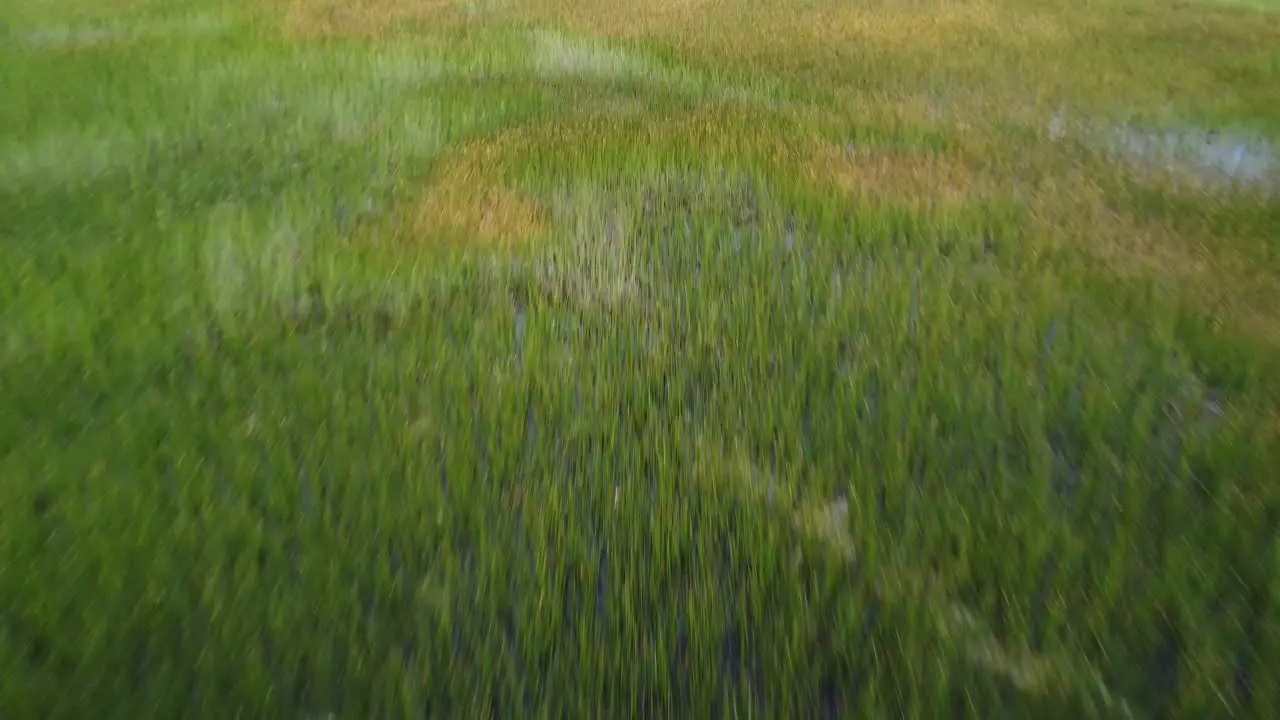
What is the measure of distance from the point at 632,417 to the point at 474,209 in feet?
9.15

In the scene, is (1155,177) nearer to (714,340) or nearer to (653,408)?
(714,340)

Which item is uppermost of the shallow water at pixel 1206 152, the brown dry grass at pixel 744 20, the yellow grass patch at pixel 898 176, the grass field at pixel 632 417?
the brown dry grass at pixel 744 20

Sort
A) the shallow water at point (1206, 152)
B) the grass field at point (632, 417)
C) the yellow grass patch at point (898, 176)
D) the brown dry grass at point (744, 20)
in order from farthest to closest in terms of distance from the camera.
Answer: the brown dry grass at point (744, 20)
the shallow water at point (1206, 152)
the yellow grass patch at point (898, 176)
the grass field at point (632, 417)

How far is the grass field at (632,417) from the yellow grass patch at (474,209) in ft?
0.13

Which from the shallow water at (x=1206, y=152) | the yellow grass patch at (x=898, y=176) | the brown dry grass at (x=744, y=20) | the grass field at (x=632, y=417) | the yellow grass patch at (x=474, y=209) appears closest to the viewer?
the grass field at (x=632, y=417)

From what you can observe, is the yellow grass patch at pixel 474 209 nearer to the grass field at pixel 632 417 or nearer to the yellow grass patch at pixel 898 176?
the grass field at pixel 632 417

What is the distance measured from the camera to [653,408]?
3688 millimetres

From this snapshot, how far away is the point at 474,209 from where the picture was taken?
579cm

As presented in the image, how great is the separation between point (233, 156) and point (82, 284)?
8.82 ft

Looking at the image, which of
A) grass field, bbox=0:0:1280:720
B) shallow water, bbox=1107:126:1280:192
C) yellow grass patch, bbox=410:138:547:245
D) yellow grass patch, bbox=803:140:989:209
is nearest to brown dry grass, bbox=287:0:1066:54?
shallow water, bbox=1107:126:1280:192

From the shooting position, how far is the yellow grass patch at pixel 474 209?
17.9 ft

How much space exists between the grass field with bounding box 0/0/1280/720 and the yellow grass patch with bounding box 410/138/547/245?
0.04 metres

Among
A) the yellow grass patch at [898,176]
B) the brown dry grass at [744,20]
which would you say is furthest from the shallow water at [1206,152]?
the brown dry grass at [744,20]

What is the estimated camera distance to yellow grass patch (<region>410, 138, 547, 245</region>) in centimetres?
546
